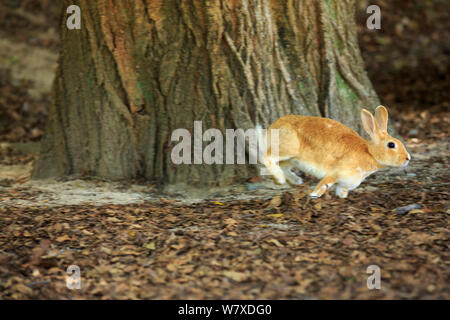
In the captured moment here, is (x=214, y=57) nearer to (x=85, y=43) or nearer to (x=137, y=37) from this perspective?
(x=137, y=37)

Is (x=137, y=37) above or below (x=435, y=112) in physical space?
above

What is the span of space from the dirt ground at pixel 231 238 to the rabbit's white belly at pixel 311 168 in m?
0.23

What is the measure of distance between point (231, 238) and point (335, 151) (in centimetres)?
132

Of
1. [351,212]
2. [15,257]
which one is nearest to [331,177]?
[351,212]

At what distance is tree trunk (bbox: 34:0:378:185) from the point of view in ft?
19.9

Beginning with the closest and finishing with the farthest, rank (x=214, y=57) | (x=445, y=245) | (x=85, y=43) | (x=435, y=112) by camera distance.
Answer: (x=445, y=245)
(x=214, y=57)
(x=85, y=43)
(x=435, y=112)

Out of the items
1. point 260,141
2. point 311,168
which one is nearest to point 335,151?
point 311,168

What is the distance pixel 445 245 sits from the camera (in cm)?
452

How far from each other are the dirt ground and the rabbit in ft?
0.74

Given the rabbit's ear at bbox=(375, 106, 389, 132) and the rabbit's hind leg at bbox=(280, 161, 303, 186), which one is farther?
the rabbit's hind leg at bbox=(280, 161, 303, 186)

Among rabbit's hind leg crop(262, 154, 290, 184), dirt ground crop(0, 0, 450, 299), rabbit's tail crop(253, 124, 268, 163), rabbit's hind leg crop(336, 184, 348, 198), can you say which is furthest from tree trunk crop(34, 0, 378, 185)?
rabbit's hind leg crop(336, 184, 348, 198)

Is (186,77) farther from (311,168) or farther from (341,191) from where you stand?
(341,191)

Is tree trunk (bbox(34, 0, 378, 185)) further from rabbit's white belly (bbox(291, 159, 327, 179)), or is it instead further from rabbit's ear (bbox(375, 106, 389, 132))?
rabbit's ear (bbox(375, 106, 389, 132))

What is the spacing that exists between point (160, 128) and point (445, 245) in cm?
312
